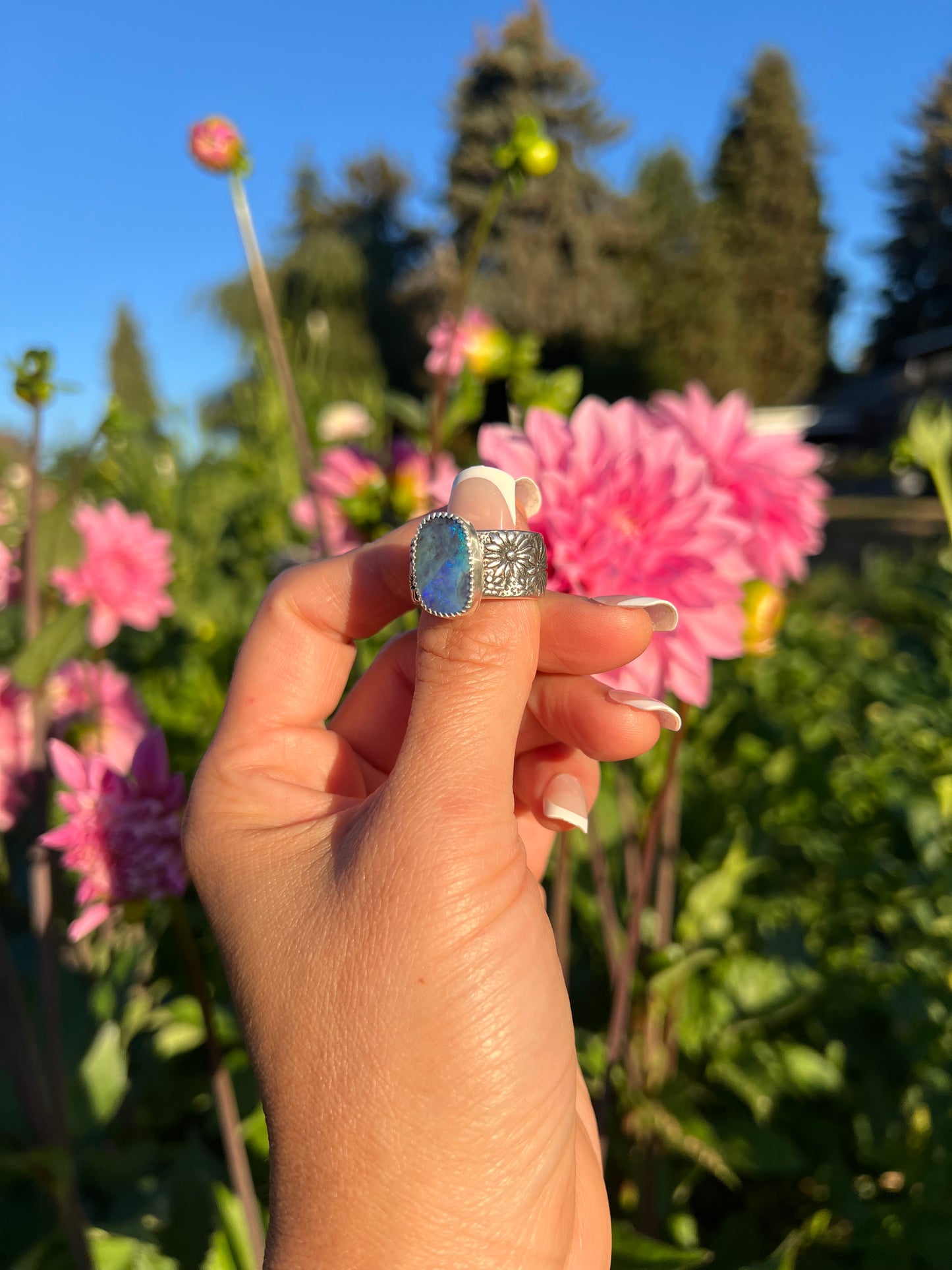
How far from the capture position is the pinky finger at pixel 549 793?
28.0 inches

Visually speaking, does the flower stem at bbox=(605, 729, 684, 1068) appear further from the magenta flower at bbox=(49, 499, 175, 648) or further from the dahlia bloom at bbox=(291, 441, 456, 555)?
the magenta flower at bbox=(49, 499, 175, 648)

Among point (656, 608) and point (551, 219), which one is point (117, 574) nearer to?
point (656, 608)

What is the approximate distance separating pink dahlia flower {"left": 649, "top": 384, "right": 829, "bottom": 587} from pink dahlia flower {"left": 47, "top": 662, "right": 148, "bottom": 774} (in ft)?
3.44

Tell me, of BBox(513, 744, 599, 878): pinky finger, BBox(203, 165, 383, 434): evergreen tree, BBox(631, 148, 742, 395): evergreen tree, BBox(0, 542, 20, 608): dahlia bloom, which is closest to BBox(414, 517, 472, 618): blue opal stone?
BBox(513, 744, 599, 878): pinky finger

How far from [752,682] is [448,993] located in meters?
2.20

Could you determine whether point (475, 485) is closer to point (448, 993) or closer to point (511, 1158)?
point (448, 993)

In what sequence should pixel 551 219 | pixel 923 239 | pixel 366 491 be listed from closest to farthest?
pixel 366 491 → pixel 923 239 → pixel 551 219

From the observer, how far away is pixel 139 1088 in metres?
1.35

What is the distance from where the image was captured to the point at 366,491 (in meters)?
1.33

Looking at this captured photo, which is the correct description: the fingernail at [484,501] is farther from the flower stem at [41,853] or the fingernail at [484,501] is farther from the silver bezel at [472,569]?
the flower stem at [41,853]

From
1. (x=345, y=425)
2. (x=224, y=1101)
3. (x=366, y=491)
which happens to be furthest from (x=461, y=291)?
(x=345, y=425)

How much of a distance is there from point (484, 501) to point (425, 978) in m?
0.33

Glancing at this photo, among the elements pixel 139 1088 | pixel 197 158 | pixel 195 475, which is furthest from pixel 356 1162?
pixel 195 475

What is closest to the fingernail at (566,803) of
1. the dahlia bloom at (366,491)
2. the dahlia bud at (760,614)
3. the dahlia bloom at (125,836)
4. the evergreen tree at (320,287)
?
the dahlia bloom at (125,836)
